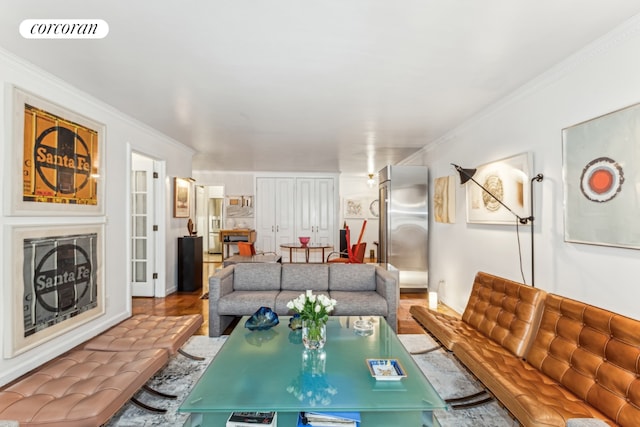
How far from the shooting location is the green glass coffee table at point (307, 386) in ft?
5.02

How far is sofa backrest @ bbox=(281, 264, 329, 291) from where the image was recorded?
387 centimetres

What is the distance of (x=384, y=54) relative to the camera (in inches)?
91.4

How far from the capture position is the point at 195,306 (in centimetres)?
458

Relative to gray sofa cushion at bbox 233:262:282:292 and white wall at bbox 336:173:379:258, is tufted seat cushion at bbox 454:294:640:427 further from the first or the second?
white wall at bbox 336:173:379:258

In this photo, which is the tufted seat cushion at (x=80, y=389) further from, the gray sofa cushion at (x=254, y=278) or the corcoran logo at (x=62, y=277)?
the gray sofa cushion at (x=254, y=278)

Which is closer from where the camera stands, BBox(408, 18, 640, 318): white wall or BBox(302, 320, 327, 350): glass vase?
BBox(408, 18, 640, 318): white wall

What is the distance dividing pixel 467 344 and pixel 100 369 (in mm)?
2343

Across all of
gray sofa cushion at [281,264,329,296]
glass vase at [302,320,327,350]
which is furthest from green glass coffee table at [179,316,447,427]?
gray sofa cushion at [281,264,329,296]

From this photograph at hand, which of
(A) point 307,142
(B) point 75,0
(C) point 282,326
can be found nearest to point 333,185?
(A) point 307,142

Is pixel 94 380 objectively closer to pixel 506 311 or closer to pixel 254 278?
pixel 254 278

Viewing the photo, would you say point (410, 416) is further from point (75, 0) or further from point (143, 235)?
point (143, 235)

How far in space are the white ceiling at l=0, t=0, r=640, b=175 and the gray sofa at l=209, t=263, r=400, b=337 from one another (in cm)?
188

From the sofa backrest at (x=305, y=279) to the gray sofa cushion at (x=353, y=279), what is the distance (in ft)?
0.31

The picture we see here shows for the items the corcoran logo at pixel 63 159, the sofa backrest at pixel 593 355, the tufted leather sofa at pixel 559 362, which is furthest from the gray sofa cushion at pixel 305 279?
the corcoran logo at pixel 63 159
